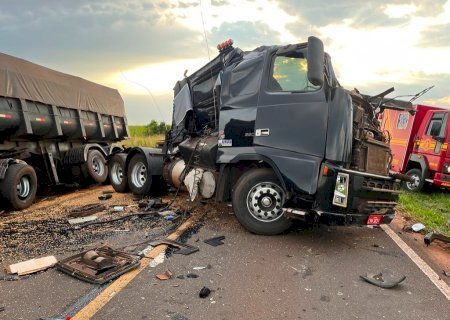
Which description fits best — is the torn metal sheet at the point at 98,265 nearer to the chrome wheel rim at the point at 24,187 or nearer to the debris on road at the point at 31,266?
the debris on road at the point at 31,266

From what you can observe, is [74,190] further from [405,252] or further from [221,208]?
[405,252]

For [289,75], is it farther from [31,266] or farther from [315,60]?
[31,266]

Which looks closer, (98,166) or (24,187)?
(24,187)

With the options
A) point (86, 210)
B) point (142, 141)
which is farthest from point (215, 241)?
Result: point (142, 141)

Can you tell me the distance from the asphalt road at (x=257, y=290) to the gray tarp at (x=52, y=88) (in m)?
6.22

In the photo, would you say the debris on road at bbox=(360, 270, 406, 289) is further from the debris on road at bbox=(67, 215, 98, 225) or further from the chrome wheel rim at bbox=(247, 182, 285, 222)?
the debris on road at bbox=(67, 215, 98, 225)

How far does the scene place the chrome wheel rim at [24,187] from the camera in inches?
326

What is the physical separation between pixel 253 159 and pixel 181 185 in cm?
229

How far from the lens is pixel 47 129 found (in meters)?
10.0

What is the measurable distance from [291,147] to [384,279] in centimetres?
199

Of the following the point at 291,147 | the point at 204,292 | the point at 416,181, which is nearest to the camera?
the point at 204,292

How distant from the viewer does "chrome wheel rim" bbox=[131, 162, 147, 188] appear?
28.7 feet

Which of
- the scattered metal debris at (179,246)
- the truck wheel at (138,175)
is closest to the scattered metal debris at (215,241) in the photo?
the scattered metal debris at (179,246)

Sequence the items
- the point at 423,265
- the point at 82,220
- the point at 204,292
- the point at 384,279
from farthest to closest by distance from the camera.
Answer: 1. the point at 82,220
2. the point at 423,265
3. the point at 384,279
4. the point at 204,292
